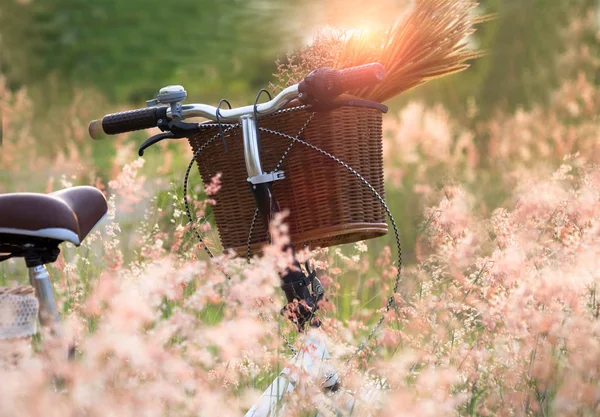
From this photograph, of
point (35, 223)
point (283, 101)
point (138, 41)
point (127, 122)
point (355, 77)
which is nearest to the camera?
point (35, 223)

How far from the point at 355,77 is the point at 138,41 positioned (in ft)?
40.1

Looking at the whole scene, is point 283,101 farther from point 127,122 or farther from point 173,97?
point 127,122

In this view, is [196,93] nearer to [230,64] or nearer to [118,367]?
[230,64]

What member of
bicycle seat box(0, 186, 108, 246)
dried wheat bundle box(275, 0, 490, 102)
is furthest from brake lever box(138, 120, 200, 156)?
bicycle seat box(0, 186, 108, 246)

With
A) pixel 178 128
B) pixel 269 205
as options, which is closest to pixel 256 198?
pixel 269 205

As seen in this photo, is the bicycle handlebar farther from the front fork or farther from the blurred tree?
the blurred tree

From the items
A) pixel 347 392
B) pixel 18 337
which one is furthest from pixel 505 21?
pixel 18 337

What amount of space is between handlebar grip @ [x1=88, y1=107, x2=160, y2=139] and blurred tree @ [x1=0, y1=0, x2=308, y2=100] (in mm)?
10431

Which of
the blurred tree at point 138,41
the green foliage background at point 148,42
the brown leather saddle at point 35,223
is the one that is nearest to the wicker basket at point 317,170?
the brown leather saddle at point 35,223

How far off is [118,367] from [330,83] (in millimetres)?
840

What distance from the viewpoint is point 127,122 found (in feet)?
7.89

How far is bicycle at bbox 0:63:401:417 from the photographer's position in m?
1.88

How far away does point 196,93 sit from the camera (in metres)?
14.1

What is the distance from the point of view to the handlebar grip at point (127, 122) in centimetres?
237
